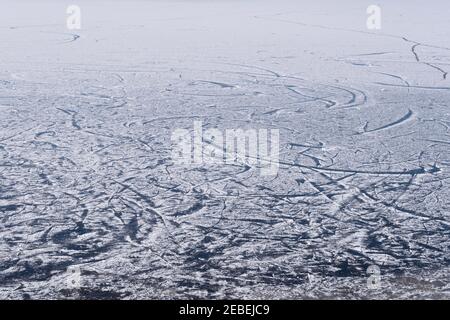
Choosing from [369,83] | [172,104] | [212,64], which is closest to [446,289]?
[172,104]

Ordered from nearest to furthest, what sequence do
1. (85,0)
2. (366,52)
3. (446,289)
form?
1. (446,289)
2. (366,52)
3. (85,0)

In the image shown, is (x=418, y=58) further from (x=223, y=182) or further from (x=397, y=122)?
(x=223, y=182)
